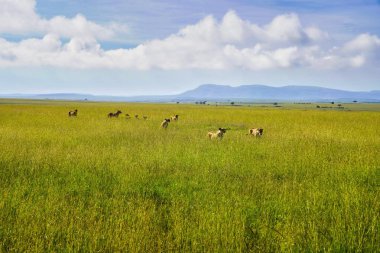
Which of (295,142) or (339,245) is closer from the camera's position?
(339,245)

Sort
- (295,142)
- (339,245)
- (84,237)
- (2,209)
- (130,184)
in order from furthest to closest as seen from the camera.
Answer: (295,142), (130,184), (2,209), (84,237), (339,245)

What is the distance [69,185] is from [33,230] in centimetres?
287

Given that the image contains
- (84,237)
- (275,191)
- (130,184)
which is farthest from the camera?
(130,184)

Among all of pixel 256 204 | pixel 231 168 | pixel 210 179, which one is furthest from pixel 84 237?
pixel 231 168

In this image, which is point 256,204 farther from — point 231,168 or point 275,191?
point 231,168

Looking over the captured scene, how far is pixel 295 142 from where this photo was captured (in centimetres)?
1591

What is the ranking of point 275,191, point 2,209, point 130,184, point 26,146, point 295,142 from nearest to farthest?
1. point 2,209
2. point 275,191
3. point 130,184
4. point 26,146
5. point 295,142

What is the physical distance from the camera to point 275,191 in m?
7.85

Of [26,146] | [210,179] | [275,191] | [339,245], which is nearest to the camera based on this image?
[339,245]

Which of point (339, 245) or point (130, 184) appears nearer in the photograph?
point (339, 245)

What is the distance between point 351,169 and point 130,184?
665cm

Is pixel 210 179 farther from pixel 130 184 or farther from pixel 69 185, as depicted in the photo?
pixel 69 185

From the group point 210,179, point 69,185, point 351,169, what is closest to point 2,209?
point 69,185

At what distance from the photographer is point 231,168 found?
10.4 m
